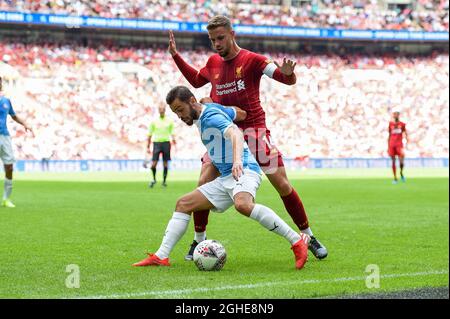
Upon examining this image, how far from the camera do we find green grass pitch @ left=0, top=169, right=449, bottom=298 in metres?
5.85

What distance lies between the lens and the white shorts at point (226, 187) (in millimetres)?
7090

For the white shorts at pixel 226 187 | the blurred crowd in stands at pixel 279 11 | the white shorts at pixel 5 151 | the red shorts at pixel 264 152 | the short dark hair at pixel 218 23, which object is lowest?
the white shorts at pixel 5 151

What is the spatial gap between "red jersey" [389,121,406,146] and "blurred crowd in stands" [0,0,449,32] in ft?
72.3

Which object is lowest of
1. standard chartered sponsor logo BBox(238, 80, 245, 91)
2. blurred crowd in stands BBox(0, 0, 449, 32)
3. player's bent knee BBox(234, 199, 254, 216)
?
player's bent knee BBox(234, 199, 254, 216)

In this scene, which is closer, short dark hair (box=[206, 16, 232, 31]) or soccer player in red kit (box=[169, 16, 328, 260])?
short dark hair (box=[206, 16, 232, 31])

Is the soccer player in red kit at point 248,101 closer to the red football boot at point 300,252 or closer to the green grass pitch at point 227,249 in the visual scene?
the green grass pitch at point 227,249

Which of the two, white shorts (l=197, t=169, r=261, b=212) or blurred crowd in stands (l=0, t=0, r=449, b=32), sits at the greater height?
blurred crowd in stands (l=0, t=0, r=449, b=32)

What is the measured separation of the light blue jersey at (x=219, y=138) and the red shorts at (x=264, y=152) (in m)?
0.33

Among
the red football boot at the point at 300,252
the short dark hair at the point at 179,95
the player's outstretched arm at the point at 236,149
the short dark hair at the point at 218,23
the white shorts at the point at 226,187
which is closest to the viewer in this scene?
the player's outstretched arm at the point at 236,149

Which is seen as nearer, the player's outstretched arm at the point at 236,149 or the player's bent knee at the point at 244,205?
the player's outstretched arm at the point at 236,149
